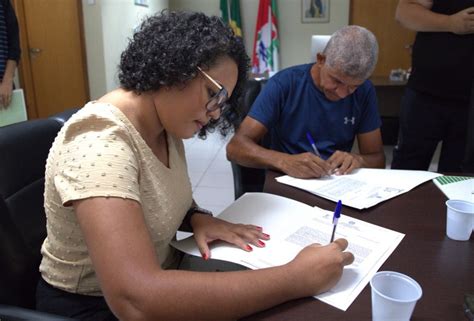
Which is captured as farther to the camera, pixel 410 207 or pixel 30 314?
pixel 410 207

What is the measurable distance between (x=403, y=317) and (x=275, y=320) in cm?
19

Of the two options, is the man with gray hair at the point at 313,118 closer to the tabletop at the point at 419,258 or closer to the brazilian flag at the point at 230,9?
the tabletop at the point at 419,258

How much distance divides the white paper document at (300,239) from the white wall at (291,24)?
186 inches

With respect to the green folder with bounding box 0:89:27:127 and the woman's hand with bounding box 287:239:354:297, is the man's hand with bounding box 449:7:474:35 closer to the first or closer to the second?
the woman's hand with bounding box 287:239:354:297

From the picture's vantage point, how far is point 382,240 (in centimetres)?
90

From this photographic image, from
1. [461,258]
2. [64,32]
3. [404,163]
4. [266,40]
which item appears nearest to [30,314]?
[461,258]

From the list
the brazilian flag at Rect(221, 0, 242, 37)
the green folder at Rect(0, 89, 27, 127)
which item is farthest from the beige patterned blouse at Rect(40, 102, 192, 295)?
the brazilian flag at Rect(221, 0, 242, 37)

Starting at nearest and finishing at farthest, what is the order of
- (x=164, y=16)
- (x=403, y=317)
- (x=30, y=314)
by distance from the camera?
(x=403, y=317)
(x=30, y=314)
(x=164, y=16)

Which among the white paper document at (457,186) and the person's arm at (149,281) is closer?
the person's arm at (149,281)

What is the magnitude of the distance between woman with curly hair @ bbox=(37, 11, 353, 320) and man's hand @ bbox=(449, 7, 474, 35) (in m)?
1.14

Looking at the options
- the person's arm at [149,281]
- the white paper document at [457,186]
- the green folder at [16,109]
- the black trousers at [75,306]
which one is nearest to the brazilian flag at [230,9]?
the green folder at [16,109]

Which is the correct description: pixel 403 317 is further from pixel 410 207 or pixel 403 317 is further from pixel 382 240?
pixel 410 207

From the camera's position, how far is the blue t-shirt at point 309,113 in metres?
1.62

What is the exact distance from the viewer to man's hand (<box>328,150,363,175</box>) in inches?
52.5
